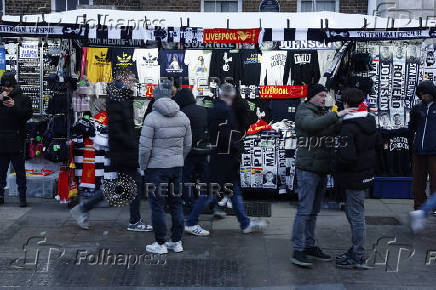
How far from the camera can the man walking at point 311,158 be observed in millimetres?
6070

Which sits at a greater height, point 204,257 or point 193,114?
point 193,114

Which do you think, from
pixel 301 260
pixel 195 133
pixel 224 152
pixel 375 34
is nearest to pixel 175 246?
pixel 224 152

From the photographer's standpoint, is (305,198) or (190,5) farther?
(190,5)

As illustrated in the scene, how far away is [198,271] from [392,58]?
213 inches

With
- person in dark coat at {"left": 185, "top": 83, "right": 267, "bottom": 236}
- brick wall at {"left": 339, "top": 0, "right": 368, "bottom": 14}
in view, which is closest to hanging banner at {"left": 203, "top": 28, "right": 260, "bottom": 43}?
person in dark coat at {"left": 185, "top": 83, "right": 267, "bottom": 236}

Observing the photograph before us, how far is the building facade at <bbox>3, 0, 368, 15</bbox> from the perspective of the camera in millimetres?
13719

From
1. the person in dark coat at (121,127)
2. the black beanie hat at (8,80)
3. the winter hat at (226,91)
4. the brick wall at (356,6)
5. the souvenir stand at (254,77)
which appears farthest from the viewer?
the brick wall at (356,6)

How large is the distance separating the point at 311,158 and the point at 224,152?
1516 millimetres

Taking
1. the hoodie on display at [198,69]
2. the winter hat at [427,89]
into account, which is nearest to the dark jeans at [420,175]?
the winter hat at [427,89]

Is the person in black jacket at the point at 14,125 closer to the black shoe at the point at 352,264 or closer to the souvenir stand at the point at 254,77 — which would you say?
the souvenir stand at the point at 254,77

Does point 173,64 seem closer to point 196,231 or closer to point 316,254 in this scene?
point 196,231

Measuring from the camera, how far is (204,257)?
6594 millimetres

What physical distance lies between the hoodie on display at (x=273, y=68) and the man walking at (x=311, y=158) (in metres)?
3.51

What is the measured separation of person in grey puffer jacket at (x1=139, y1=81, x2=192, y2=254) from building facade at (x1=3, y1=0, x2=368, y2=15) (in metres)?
7.64
